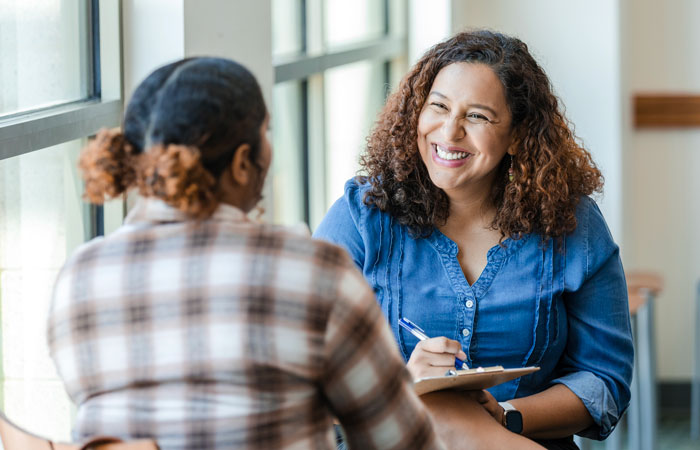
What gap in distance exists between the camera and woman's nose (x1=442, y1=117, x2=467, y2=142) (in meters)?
1.70

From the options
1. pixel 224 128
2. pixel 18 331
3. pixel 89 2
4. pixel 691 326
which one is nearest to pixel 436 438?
pixel 224 128

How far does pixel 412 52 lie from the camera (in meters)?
3.88

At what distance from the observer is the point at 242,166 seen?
96cm

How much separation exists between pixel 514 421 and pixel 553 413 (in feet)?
0.31

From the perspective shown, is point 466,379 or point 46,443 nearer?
point 46,443

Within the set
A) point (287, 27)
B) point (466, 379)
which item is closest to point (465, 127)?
point (466, 379)

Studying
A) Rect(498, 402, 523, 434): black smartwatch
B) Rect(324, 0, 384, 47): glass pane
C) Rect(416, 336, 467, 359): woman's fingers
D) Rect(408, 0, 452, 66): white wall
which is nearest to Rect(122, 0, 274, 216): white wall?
Rect(416, 336, 467, 359): woman's fingers

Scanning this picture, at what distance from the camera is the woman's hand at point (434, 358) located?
4.89ft

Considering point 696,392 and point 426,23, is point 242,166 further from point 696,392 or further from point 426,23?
point 696,392

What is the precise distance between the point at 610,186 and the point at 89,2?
2713 millimetres

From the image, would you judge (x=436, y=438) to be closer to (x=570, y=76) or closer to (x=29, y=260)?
(x=29, y=260)

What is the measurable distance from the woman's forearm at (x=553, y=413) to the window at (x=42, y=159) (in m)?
0.85

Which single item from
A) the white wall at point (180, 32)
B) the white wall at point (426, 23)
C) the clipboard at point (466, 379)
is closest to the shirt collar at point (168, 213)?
the clipboard at point (466, 379)

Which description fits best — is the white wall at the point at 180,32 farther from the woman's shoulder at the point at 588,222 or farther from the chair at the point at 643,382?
the chair at the point at 643,382
